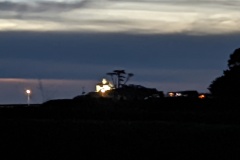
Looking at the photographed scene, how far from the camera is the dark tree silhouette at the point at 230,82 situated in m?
53.6

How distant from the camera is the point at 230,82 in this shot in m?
55.4

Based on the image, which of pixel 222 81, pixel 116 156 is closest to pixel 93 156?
pixel 116 156

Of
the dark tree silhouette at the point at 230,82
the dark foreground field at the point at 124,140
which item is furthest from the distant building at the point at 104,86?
the dark foreground field at the point at 124,140

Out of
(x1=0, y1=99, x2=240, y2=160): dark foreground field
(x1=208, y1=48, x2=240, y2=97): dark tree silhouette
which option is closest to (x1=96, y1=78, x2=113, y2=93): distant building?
(x1=208, y1=48, x2=240, y2=97): dark tree silhouette

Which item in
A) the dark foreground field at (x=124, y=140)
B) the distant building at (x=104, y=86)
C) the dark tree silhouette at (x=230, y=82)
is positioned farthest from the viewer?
the distant building at (x=104, y=86)

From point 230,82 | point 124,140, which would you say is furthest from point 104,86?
point 124,140

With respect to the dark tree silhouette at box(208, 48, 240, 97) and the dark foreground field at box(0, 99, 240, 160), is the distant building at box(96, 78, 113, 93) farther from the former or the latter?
the dark foreground field at box(0, 99, 240, 160)

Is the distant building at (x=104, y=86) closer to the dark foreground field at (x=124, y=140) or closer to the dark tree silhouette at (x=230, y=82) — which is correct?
the dark tree silhouette at (x=230, y=82)

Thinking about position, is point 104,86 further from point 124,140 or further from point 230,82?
point 124,140

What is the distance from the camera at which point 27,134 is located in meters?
22.6

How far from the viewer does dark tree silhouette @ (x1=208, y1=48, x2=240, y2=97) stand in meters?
53.6

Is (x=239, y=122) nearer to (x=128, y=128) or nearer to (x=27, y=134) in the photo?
(x=128, y=128)

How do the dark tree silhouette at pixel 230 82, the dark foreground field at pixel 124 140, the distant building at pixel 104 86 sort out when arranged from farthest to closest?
the distant building at pixel 104 86
the dark tree silhouette at pixel 230 82
the dark foreground field at pixel 124 140

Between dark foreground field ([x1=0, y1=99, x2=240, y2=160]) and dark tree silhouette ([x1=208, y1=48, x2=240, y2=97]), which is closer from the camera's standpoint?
dark foreground field ([x1=0, y1=99, x2=240, y2=160])
